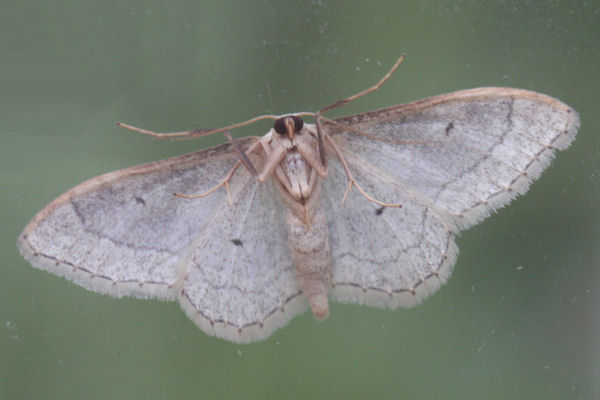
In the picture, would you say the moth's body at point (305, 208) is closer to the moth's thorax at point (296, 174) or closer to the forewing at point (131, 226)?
the moth's thorax at point (296, 174)

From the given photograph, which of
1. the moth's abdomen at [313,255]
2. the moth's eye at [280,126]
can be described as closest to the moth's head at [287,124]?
the moth's eye at [280,126]

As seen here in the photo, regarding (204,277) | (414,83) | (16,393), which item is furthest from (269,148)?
(16,393)

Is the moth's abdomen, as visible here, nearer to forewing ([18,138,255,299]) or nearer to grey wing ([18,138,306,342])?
grey wing ([18,138,306,342])

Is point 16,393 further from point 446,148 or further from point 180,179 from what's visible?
point 446,148

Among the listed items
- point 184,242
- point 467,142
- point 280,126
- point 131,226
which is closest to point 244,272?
point 184,242

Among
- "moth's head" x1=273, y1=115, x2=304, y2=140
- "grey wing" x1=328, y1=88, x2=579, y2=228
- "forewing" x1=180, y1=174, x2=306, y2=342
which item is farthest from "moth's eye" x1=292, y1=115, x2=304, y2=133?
"forewing" x1=180, y1=174, x2=306, y2=342
